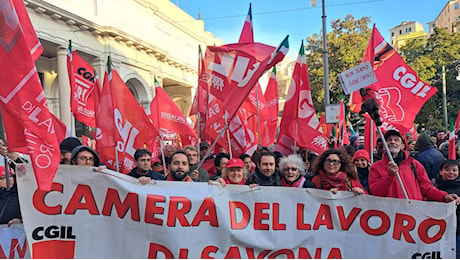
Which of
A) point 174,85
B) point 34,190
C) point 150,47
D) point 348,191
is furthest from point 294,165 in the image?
point 174,85

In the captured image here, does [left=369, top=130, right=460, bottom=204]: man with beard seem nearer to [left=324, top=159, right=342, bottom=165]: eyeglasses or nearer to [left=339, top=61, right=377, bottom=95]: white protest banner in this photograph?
[left=324, top=159, right=342, bottom=165]: eyeglasses

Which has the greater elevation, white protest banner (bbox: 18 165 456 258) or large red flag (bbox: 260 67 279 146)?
large red flag (bbox: 260 67 279 146)

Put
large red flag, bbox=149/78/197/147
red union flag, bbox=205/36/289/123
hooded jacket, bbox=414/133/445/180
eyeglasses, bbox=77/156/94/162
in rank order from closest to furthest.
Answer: eyeglasses, bbox=77/156/94/162, red union flag, bbox=205/36/289/123, hooded jacket, bbox=414/133/445/180, large red flag, bbox=149/78/197/147

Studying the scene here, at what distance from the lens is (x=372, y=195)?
12.4 feet

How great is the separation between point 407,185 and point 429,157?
2067mm

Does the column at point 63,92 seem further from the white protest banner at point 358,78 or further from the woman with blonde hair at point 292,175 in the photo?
the white protest banner at point 358,78

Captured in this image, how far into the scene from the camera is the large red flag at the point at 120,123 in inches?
219

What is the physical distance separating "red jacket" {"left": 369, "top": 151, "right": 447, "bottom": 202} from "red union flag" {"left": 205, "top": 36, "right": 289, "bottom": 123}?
1901 millimetres

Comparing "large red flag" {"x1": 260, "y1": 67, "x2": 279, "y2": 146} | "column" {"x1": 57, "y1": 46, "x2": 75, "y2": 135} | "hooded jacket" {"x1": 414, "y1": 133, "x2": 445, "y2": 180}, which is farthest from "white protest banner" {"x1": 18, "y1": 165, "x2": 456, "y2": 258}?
"column" {"x1": 57, "y1": 46, "x2": 75, "y2": 135}

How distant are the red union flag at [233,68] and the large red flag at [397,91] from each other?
5.06 ft

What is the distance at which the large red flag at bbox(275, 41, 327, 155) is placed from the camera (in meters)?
6.52

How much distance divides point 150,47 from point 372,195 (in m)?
23.5

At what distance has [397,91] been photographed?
578cm

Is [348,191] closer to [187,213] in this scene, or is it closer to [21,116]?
[187,213]
